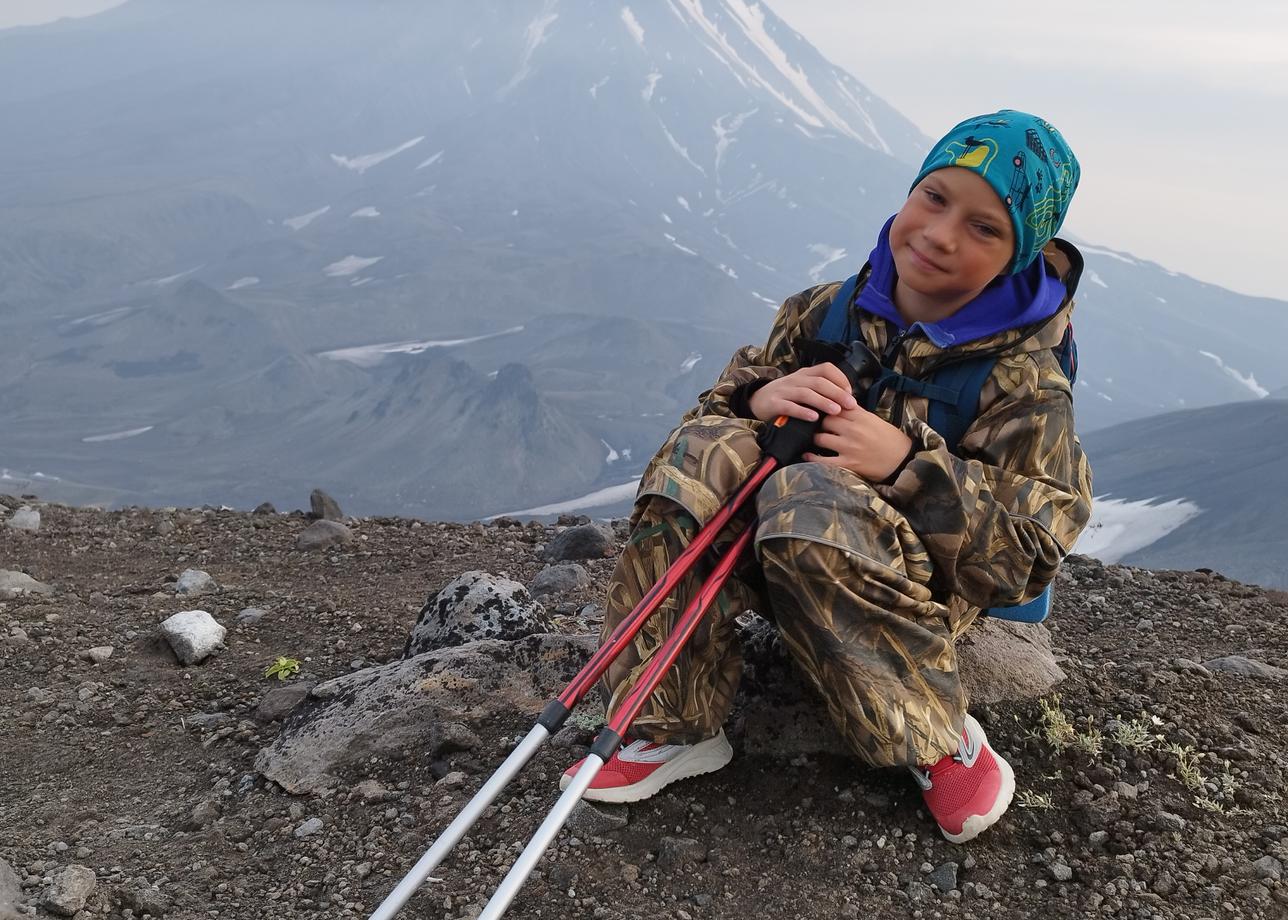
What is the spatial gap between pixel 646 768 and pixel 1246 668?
291 centimetres

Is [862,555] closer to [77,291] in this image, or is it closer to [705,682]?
[705,682]

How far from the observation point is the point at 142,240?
135 metres

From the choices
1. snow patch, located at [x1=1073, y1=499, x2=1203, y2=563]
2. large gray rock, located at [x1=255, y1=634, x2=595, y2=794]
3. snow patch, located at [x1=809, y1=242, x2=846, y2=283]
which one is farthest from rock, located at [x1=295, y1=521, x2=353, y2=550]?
snow patch, located at [x1=809, y1=242, x2=846, y2=283]

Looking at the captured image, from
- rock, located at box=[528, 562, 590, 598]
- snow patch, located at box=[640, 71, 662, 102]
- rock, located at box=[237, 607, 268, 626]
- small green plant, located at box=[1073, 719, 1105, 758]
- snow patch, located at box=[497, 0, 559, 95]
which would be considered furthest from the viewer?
snow patch, located at box=[640, 71, 662, 102]

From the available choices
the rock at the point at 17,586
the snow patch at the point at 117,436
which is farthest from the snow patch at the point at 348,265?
the rock at the point at 17,586

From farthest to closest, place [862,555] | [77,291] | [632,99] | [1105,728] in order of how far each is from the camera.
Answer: [632,99], [77,291], [1105,728], [862,555]

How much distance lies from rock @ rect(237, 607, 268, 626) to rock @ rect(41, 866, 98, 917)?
2546mm

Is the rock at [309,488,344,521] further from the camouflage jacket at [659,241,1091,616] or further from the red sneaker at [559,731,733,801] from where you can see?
the camouflage jacket at [659,241,1091,616]

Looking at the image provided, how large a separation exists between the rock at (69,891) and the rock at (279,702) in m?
1.34

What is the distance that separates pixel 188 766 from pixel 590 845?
1867 mm

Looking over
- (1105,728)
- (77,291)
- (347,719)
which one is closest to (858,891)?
(1105,728)

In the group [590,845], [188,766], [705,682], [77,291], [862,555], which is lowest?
[77,291]

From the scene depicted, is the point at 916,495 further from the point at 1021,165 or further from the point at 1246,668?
the point at 1246,668

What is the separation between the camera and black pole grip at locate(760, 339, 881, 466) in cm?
269
